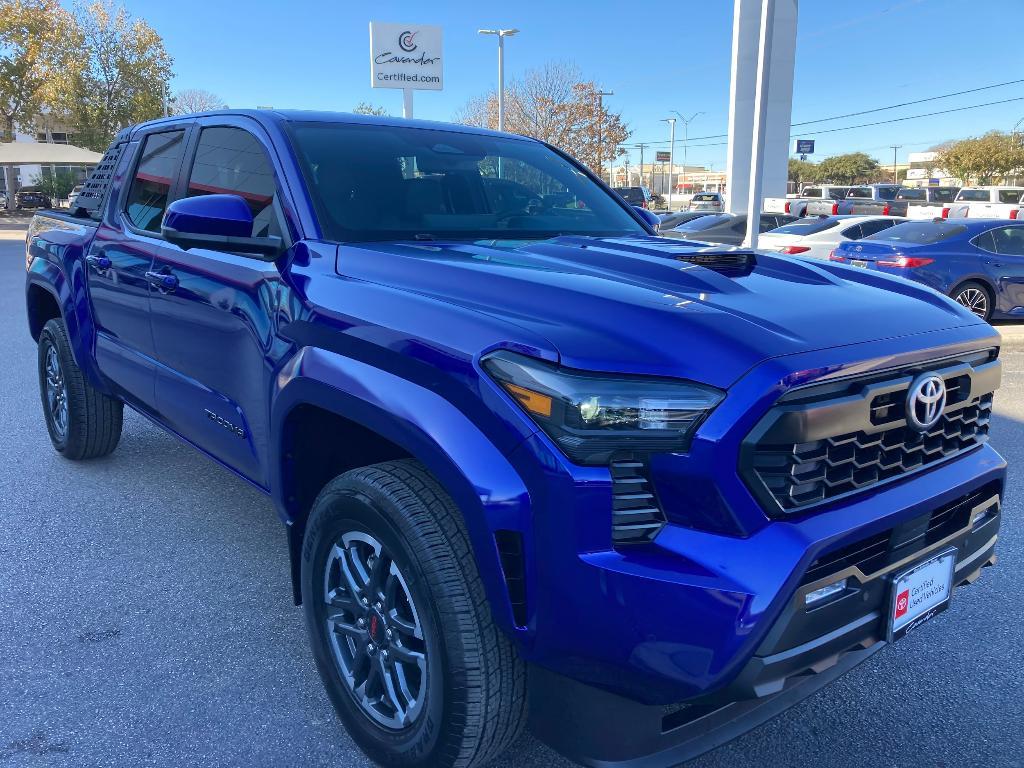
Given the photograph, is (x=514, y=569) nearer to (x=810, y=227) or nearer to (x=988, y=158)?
(x=810, y=227)

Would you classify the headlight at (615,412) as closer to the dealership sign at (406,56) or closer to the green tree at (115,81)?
the dealership sign at (406,56)

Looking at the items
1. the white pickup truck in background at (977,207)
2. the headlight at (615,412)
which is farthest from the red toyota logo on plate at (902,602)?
the white pickup truck in background at (977,207)

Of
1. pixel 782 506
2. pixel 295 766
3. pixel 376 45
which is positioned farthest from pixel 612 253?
pixel 376 45

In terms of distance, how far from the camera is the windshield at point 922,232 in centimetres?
1074

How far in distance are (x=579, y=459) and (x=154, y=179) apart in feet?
9.87

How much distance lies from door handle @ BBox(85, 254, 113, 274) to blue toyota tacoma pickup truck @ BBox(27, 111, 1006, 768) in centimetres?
129

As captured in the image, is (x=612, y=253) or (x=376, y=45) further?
(x=376, y=45)

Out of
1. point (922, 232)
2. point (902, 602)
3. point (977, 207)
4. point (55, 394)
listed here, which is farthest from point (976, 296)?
point (977, 207)

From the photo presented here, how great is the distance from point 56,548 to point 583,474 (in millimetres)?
3135

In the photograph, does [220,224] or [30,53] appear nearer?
[220,224]

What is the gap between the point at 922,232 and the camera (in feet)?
36.0

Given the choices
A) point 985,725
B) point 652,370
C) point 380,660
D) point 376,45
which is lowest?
point 985,725

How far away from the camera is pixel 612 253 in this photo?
102 inches

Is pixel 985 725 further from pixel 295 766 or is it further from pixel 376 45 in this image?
pixel 376 45
